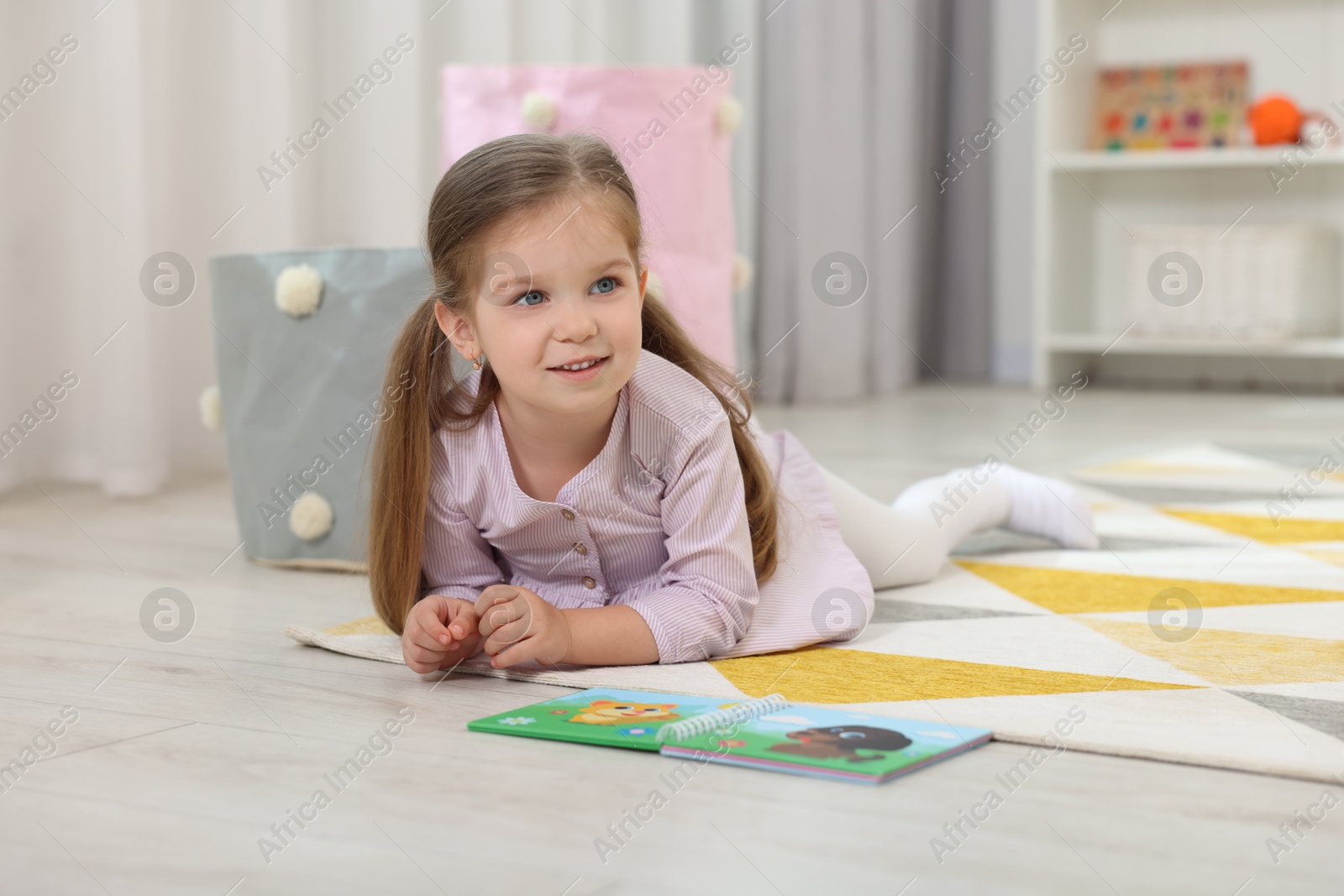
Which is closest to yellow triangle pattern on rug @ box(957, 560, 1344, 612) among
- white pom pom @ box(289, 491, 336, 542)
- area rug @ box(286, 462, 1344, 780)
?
area rug @ box(286, 462, 1344, 780)

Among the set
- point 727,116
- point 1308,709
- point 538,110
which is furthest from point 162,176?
point 1308,709

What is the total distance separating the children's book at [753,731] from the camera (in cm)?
72

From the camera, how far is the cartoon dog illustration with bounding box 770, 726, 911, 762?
0.72 metres

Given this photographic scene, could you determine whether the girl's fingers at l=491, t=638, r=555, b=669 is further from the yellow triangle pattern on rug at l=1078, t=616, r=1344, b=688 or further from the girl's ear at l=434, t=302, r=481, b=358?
the yellow triangle pattern on rug at l=1078, t=616, r=1344, b=688

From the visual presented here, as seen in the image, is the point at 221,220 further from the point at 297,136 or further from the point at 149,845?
the point at 149,845

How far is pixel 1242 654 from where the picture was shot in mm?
937

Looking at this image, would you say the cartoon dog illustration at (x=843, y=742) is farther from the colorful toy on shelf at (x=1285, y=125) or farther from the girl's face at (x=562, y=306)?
the colorful toy on shelf at (x=1285, y=125)

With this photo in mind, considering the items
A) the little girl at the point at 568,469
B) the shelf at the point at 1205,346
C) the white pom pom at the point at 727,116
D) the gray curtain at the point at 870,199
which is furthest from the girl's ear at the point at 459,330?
the shelf at the point at 1205,346

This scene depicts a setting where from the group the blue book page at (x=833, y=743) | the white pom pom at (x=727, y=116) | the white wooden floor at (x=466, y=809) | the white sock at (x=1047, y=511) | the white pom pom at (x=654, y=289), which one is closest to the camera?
the white wooden floor at (x=466, y=809)

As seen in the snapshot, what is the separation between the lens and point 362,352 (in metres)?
1.25

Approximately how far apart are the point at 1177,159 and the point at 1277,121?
20cm

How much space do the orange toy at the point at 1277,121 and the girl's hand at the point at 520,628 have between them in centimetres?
253

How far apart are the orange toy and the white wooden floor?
2552 millimetres

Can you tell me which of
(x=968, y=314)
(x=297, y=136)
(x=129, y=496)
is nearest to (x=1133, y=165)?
(x=968, y=314)
